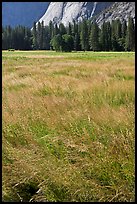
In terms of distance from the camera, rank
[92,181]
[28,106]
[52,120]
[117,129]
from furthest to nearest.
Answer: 1. [28,106]
2. [52,120]
3. [117,129]
4. [92,181]

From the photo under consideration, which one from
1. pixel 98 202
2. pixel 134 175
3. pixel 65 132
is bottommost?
pixel 98 202

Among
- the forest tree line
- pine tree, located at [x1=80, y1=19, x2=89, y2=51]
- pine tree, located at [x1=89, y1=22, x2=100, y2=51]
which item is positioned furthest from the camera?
pine tree, located at [x1=80, y1=19, x2=89, y2=51]

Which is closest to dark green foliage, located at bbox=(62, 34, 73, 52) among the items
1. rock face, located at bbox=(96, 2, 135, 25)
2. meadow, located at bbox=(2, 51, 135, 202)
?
rock face, located at bbox=(96, 2, 135, 25)

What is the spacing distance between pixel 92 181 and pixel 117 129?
3.69 feet

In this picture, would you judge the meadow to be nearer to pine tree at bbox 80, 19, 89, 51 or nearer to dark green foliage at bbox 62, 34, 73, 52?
pine tree at bbox 80, 19, 89, 51

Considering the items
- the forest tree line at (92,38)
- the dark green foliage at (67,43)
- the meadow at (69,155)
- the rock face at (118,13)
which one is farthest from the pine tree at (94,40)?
the meadow at (69,155)

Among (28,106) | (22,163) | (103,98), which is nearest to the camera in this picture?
(22,163)

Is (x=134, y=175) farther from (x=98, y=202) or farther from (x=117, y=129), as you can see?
(x=117, y=129)

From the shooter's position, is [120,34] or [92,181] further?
[120,34]

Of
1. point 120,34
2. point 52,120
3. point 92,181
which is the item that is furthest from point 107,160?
point 120,34

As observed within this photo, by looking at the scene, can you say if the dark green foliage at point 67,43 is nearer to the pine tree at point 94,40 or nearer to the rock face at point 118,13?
the pine tree at point 94,40

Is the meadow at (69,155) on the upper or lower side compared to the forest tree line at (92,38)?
lower

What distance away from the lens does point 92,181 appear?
3023 mm

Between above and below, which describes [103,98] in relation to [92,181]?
above
